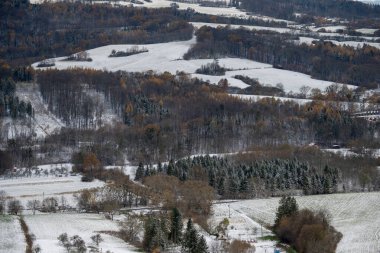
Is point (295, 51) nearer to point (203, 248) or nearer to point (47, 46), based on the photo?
point (47, 46)

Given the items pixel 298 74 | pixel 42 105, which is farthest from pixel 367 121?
pixel 42 105

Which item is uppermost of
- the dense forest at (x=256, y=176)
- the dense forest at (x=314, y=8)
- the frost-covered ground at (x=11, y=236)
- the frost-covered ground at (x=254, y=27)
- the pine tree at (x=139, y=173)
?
the dense forest at (x=314, y=8)

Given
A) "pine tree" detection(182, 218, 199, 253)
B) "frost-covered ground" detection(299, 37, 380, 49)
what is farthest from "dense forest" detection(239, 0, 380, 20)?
"pine tree" detection(182, 218, 199, 253)

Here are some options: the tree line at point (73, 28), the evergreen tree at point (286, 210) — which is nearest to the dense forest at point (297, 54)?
the tree line at point (73, 28)

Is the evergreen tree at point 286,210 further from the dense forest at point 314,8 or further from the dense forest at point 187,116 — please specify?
the dense forest at point 314,8

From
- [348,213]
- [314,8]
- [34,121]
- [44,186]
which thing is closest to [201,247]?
[348,213]

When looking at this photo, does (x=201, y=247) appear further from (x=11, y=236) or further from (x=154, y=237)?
(x=11, y=236)

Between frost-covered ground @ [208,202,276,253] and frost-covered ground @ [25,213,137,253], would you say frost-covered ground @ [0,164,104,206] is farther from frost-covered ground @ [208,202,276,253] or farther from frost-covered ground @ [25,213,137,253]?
frost-covered ground @ [208,202,276,253]
